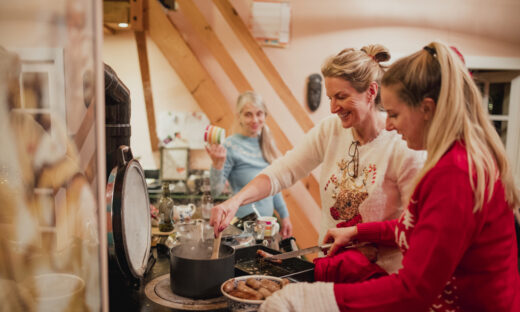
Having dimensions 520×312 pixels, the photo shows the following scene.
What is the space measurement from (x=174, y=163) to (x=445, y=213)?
3.73 meters

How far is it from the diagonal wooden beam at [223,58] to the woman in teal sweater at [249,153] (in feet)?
2.34

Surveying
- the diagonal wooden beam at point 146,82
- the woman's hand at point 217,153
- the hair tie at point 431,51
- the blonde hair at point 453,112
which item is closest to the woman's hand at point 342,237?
the blonde hair at point 453,112

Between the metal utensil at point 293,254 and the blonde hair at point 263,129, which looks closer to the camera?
the metal utensil at point 293,254

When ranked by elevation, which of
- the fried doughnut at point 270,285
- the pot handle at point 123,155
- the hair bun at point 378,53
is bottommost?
the fried doughnut at point 270,285

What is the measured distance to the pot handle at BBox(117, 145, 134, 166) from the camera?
4.23 ft

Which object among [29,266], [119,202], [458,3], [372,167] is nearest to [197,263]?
[119,202]

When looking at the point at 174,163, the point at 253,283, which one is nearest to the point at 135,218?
the point at 253,283

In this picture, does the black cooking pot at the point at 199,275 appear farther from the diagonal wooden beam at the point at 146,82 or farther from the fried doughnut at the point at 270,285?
the diagonal wooden beam at the point at 146,82

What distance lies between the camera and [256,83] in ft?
14.5

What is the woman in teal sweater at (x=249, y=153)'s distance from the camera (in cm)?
315

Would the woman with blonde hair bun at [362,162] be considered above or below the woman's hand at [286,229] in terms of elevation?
above

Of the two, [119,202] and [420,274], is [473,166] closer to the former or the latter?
[420,274]

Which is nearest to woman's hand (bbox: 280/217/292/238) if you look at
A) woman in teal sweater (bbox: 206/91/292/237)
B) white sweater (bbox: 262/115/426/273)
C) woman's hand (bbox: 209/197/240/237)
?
woman in teal sweater (bbox: 206/91/292/237)

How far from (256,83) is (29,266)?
394cm
